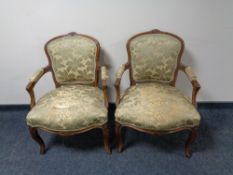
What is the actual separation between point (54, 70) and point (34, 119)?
1.52ft

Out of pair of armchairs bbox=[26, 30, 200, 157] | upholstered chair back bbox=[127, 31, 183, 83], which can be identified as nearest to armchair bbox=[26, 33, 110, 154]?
pair of armchairs bbox=[26, 30, 200, 157]

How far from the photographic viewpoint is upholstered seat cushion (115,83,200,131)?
1589mm

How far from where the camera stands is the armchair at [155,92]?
1605mm

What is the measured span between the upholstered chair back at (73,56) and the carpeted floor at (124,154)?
0.54 m

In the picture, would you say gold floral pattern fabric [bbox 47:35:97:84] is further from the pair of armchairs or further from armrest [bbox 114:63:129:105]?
armrest [bbox 114:63:129:105]

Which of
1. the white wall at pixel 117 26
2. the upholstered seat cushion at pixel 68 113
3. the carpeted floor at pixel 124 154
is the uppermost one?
the white wall at pixel 117 26

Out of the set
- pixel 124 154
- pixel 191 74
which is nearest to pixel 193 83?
pixel 191 74

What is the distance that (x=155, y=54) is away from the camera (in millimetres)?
1863

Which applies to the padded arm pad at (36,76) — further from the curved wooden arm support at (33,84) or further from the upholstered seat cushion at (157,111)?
the upholstered seat cushion at (157,111)

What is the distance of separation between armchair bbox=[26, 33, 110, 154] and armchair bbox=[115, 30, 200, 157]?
170 mm

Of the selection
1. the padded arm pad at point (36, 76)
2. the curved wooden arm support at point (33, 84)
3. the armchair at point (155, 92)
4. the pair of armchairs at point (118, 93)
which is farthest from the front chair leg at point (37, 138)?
the armchair at point (155, 92)

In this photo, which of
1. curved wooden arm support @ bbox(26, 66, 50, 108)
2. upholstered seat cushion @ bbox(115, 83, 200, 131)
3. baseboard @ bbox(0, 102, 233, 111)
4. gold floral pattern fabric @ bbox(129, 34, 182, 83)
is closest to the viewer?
upholstered seat cushion @ bbox(115, 83, 200, 131)

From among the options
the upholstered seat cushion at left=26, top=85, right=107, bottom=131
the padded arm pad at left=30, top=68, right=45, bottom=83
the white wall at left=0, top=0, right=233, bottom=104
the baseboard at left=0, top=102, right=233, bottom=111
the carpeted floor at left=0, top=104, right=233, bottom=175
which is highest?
the white wall at left=0, top=0, right=233, bottom=104

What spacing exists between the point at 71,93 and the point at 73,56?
11.7 inches
